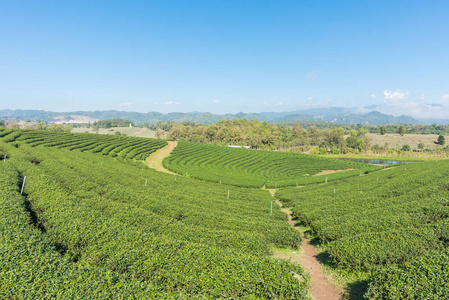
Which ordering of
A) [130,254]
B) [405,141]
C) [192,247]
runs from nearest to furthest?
[130,254]
[192,247]
[405,141]

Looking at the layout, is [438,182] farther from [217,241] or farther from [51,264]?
[51,264]

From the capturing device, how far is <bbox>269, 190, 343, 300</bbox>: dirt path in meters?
10.2

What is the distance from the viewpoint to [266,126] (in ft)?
589

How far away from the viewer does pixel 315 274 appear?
12.0 meters

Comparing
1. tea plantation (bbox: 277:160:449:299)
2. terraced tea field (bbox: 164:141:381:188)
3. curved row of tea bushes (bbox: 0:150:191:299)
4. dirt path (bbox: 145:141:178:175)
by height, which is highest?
curved row of tea bushes (bbox: 0:150:191:299)

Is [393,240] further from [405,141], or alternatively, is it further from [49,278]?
[405,141]

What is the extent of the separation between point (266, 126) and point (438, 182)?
522ft

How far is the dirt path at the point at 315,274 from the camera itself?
10.2m

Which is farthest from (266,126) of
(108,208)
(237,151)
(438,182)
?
(108,208)

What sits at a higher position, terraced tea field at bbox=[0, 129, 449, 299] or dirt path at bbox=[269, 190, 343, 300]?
terraced tea field at bbox=[0, 129, 449, 299]

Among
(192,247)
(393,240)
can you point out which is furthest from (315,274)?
(192,247)

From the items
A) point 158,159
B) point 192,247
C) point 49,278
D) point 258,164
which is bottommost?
point 258,164

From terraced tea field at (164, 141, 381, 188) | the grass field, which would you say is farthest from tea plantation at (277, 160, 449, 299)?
the grass field

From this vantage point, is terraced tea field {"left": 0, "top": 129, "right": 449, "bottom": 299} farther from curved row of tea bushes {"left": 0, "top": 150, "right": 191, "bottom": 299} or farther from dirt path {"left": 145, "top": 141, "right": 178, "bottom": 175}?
dirt path {"left": 145, "top": 141, "right": 178, "bottom": 175}
